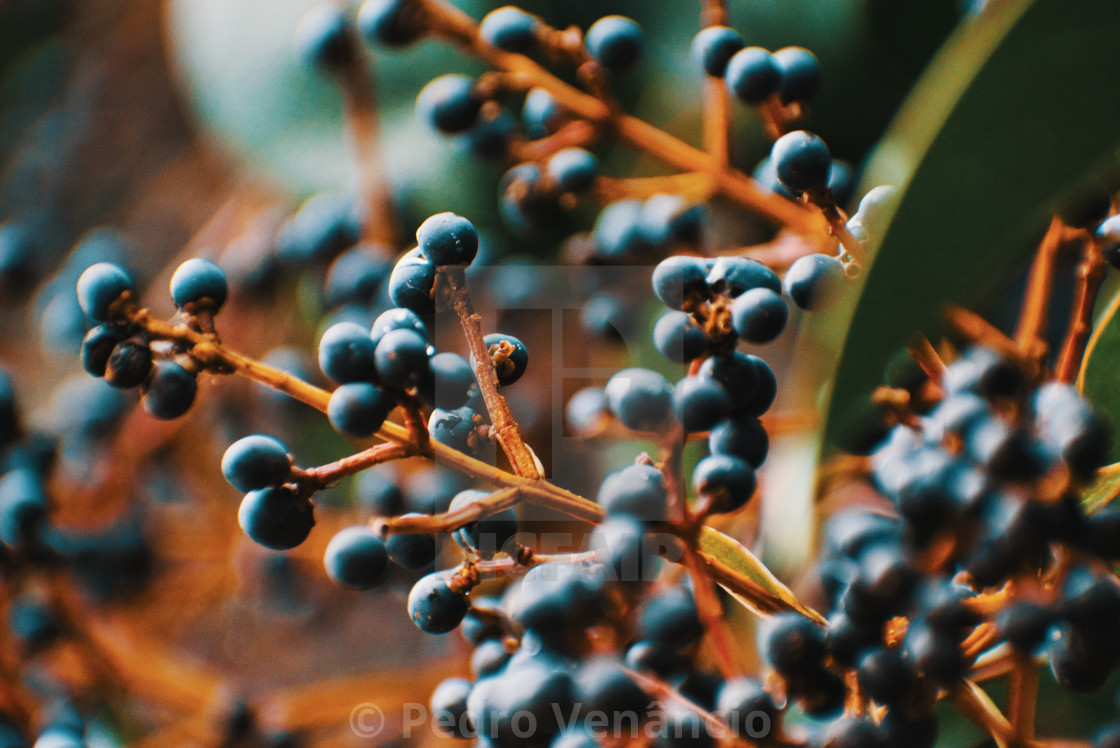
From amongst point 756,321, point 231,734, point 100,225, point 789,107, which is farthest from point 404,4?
point 100,225

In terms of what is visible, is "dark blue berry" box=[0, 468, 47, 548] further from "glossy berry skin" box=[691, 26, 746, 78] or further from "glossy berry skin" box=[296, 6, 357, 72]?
"glossy berry skin" box=[691, 26, 746, 78]

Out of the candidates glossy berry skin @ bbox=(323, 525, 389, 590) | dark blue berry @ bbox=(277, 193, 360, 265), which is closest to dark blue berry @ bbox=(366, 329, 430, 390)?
glossy berry skin @ bbox=(323, 525, 389, 590)

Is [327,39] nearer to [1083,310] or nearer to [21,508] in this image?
[21,508]

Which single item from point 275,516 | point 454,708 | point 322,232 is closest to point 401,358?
point 275,516

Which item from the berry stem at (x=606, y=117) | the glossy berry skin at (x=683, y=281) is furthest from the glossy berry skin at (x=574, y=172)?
the glossy berry skin at (x=683, y=281)

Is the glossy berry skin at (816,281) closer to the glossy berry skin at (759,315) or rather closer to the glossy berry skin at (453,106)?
the glossy berry skin at (759,315)

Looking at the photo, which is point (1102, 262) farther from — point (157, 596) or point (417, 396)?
point (157, 596)

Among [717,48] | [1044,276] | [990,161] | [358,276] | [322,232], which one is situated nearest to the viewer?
[990,161]
